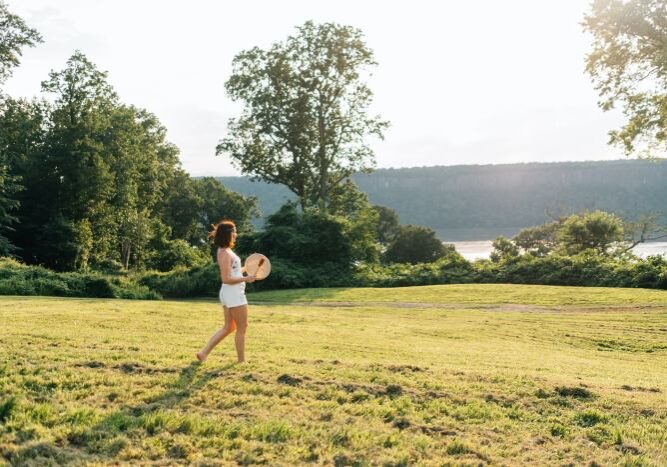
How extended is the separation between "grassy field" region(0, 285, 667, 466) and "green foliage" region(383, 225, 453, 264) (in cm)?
5824

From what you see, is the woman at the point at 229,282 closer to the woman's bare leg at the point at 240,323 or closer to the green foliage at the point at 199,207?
the woman's bare leg at the point at 240,323

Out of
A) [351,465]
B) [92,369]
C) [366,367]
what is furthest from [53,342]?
[351,465]

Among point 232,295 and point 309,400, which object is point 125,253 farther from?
point 309,400

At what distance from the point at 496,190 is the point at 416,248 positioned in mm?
98962

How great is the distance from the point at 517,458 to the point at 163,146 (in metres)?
70.7

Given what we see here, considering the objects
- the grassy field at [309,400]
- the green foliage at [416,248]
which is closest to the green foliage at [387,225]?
the green foliage at [416,248]

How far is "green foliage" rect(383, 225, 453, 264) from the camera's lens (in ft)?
238

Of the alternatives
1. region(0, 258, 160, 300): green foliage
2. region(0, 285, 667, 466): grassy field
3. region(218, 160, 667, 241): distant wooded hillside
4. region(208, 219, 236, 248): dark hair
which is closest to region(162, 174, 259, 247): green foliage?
Result: region(0, 258, 160, 300): green foliage

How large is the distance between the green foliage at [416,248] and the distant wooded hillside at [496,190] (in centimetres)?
6404

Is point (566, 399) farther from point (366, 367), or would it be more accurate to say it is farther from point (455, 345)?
point (455, 345)

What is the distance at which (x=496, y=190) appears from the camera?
16500 centimetres

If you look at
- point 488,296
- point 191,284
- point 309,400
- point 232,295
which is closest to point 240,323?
point 232,295

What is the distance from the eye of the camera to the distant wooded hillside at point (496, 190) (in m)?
144

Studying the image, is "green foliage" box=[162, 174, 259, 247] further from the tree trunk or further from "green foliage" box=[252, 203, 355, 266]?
"green foliage" box=[252, 203, 355, 266]
